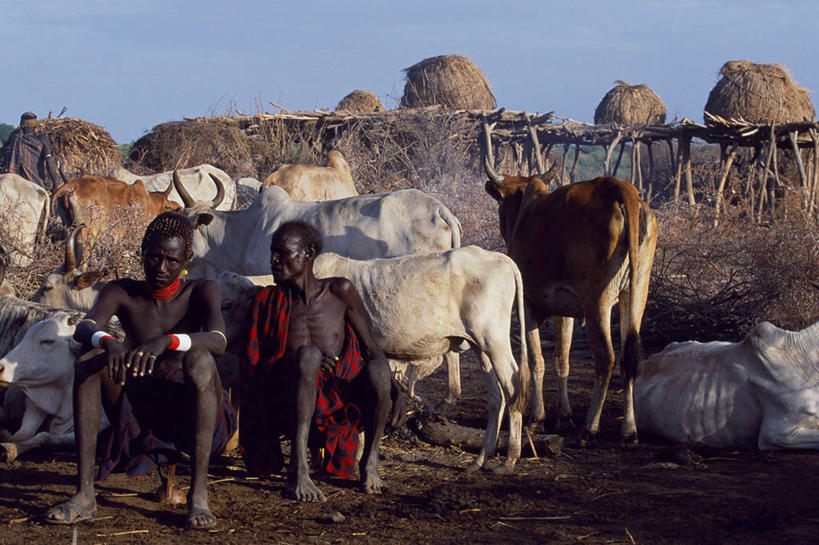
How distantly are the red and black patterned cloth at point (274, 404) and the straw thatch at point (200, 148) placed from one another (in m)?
13.0

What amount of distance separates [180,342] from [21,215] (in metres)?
6.89

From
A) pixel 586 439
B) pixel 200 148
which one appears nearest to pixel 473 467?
pixel 586 439

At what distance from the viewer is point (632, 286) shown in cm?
582

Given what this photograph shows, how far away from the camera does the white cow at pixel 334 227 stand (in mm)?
7480

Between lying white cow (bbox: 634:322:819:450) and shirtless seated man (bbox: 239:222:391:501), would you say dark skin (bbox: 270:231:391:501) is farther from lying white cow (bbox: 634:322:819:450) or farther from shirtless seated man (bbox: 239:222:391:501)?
lying white cow (bbox: 634:322:819:450)

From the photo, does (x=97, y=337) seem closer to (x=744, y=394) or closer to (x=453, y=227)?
(x=744, y=394)

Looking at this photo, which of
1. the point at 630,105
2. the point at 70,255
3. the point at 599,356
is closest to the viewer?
the point at 599,356

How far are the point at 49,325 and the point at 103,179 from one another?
19.8ft

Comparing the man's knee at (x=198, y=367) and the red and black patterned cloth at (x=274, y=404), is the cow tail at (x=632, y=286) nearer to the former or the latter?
the red and black patterned cloth at (x=274, y=404)

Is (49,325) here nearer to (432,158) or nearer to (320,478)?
(320,478)

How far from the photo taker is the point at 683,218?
388 inches

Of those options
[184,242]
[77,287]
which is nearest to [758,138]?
[77,287]

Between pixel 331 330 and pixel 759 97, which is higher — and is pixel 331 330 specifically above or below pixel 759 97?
below

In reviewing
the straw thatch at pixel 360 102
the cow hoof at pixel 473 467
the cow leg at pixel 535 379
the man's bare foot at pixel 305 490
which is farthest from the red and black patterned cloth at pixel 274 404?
the straw thatch at pixel 360 102
